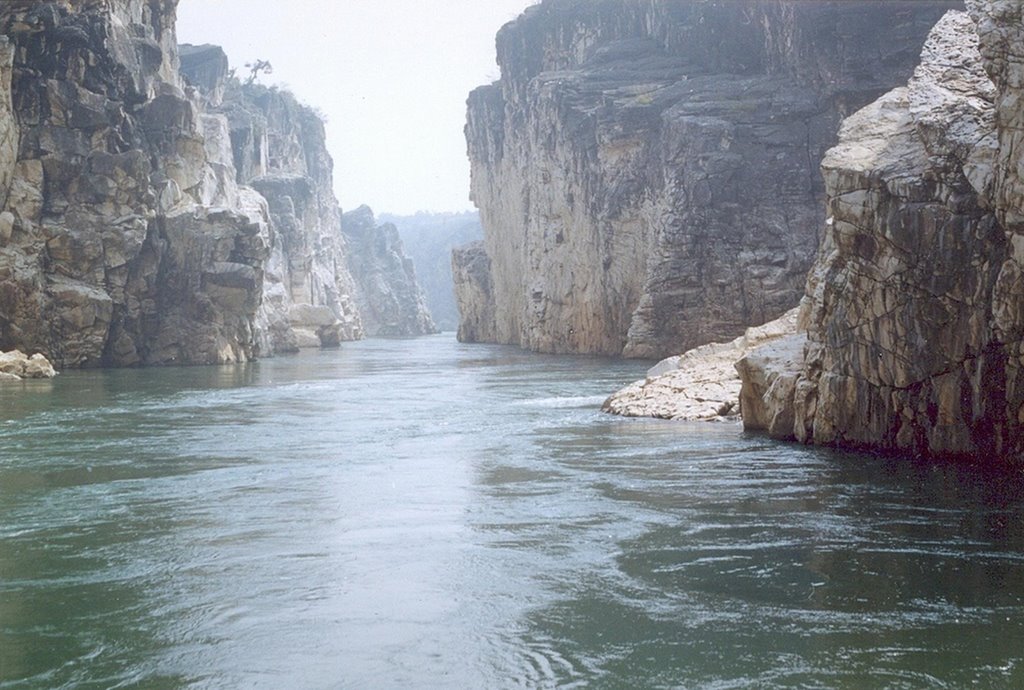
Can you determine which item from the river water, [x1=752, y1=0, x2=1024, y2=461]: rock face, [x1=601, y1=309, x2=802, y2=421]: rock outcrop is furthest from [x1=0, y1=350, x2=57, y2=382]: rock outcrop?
[x1=752, y1=0, x2=1024, y2=461]: rock face

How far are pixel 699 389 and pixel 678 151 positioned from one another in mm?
29223

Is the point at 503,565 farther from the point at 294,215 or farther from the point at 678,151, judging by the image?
the point at 294,215

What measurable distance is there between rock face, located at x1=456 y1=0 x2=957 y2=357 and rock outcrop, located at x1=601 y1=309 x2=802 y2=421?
21.3m

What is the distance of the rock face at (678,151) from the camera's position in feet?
159

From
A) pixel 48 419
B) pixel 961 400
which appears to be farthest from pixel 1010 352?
pixel 48 419

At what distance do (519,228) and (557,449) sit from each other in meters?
57.3

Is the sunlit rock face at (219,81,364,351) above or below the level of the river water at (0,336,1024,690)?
above

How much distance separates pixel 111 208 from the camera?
4675 cm

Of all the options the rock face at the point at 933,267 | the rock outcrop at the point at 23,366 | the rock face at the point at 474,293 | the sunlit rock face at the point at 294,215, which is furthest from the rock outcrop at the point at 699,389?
the rock face at the point at 474,293

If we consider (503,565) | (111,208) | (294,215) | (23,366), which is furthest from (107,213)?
(294,215)

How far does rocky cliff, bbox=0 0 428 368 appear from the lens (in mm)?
43594

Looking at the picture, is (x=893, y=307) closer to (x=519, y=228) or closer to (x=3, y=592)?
(x=3, y=592)

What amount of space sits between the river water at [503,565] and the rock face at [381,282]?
114487mm

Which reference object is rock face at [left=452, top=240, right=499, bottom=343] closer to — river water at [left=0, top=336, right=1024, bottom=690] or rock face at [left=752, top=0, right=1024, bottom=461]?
river water at [left=0, top=336, right=1024, bottom=690]
